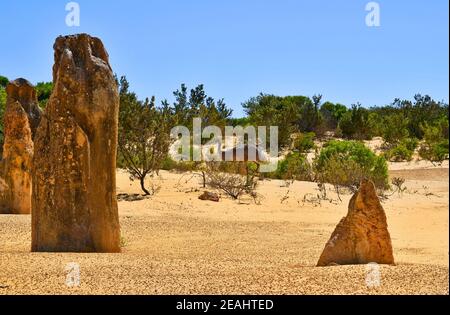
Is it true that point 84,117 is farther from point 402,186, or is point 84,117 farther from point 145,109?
point 402,186

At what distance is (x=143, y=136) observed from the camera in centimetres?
1909

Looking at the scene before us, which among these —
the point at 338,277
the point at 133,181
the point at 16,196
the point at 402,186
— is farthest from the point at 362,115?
the point at 338,277

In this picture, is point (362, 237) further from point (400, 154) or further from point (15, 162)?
point (400, 154)

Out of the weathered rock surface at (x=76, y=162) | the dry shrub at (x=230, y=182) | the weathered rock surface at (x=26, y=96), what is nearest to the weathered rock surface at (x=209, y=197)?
the dry shrub at (x=230, y=182)

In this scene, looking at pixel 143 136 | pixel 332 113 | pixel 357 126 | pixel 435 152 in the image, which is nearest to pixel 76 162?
pixel 143 136

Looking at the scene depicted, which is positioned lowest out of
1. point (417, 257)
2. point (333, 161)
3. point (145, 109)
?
point (417, 257)

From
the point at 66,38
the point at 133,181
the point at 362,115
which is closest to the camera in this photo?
the point at 66,38

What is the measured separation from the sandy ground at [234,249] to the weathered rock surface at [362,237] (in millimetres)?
356

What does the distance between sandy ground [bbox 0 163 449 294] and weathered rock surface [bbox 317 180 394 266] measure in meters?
0.36

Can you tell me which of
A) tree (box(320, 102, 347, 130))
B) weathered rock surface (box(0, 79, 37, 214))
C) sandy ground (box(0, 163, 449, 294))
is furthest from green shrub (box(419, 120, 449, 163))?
weathered rock surface (box(0, 79, 37, 214))

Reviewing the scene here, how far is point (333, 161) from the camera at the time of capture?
21031 millimetres

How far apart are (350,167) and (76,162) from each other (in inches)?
540
